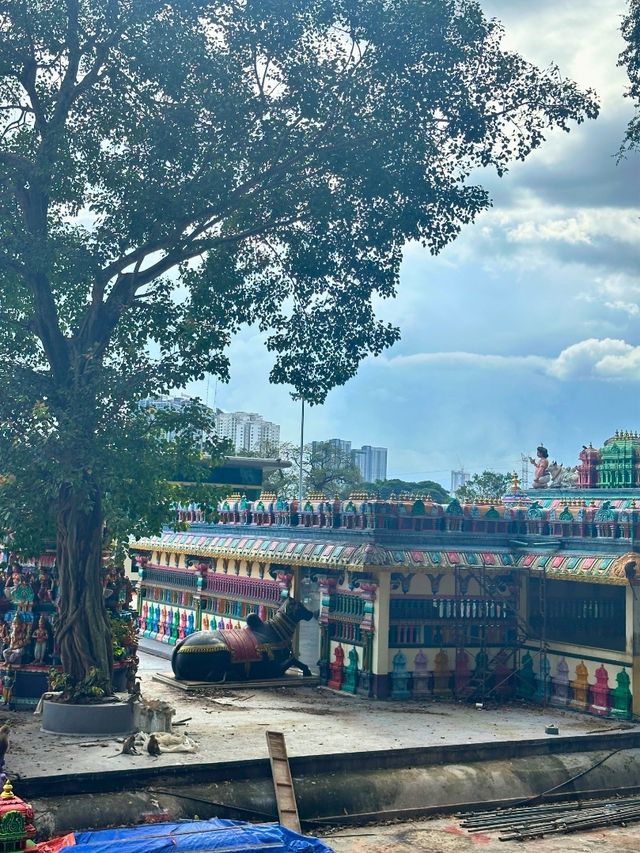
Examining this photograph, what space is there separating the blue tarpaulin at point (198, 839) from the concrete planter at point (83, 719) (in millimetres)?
4924

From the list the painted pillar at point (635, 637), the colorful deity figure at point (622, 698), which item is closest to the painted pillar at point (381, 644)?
the colorful deity figure at point (622, 698)

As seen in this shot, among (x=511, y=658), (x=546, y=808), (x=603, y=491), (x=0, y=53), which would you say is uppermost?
(x=0, y=53)

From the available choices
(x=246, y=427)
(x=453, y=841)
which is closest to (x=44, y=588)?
(x=453, y=841)

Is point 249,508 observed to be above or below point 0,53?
below

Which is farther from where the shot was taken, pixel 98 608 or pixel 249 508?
pixel 249 508

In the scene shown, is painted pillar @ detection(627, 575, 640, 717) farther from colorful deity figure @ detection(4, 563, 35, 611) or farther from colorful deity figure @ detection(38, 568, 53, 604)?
colorful deity figure @ detection(4, 563, 35, 611)

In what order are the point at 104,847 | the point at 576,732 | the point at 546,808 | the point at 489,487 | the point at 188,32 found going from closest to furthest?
the point at 104,847
the point at 546,808
the point at 188,32
the point at 576,732
the point at 489,487

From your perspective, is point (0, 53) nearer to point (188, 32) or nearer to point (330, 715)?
point (188, 32)

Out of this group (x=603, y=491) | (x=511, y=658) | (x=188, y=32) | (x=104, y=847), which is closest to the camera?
(x=104, y=847)

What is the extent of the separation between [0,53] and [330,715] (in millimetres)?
15598

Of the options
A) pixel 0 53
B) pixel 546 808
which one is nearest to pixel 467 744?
pixel 546 808

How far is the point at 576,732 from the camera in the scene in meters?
22.7

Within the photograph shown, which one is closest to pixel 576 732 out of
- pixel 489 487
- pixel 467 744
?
pixel 467 744

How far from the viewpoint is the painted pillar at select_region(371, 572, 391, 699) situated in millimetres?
26469
